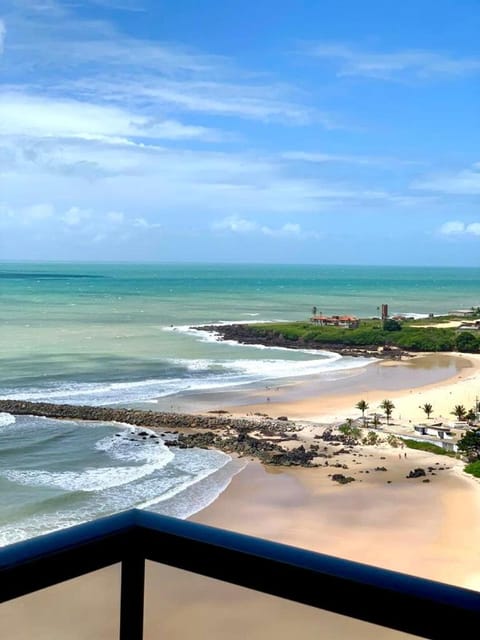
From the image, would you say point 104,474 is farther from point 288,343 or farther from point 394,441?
point 288,343

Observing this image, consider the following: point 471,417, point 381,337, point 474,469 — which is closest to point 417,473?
point 474,469

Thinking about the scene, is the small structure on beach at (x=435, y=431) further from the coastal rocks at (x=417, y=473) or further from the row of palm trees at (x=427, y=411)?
the coastal rocks at (x=417, y=473)

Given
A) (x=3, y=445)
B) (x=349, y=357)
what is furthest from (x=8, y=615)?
(x=349, y=357)

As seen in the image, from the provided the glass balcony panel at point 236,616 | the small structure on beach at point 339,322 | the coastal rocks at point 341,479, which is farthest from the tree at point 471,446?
the small structure on beach at point 339,322

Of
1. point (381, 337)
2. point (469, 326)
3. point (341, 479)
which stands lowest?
point (341, 479)

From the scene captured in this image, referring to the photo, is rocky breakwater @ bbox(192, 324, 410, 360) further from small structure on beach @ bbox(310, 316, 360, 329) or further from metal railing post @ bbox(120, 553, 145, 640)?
metal railing post @ bbox(120, 553, 145, 640)

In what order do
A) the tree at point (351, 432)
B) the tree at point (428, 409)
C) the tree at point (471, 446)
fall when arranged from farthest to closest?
1. the tree at point (428, 409)
2. the tree at point (351, 432)
3. the tree at point (471, 446)

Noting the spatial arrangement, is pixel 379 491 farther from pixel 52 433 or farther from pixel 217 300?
pixel 217 300
